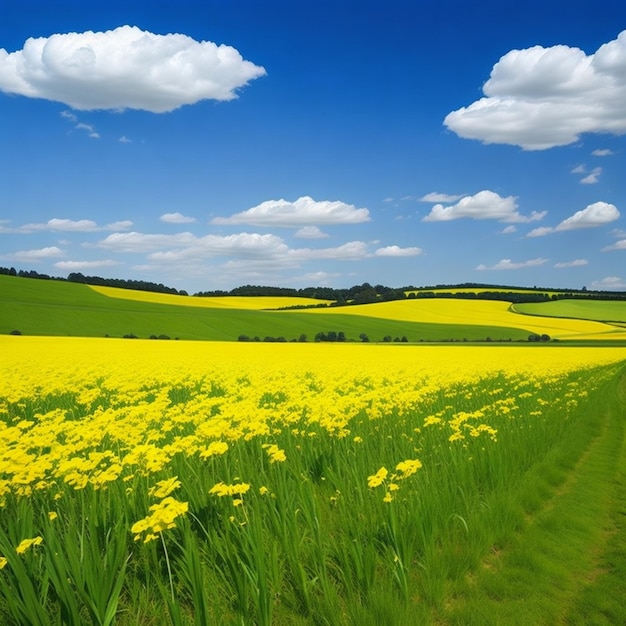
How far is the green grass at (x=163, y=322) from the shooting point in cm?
6362

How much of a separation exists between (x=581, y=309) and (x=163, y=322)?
9324 centimetres

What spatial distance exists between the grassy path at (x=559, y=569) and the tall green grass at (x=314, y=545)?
2 cm

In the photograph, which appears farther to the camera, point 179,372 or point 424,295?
point 424,295

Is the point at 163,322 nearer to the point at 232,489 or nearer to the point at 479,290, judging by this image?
the point at 232,489

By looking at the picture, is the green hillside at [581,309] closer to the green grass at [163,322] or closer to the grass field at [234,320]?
the grass field at [234,320]

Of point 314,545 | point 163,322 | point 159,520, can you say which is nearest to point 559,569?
point 314,545

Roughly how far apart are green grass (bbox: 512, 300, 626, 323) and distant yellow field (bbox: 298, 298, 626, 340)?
19.4ft

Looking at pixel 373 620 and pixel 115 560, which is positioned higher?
pixel 115 560

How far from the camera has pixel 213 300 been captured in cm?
12288

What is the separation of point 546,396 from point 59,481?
14228 mm

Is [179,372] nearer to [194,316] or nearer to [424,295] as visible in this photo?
[194,316]

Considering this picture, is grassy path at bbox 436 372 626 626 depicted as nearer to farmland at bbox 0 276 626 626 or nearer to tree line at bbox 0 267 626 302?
farmland at bbox 0 276 626 626

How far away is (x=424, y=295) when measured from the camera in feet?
439

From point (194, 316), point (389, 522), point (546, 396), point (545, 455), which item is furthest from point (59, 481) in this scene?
point (194, 316)
